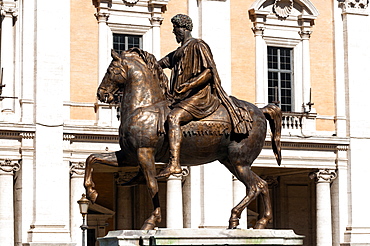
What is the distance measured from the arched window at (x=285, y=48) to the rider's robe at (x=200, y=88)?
752 inches

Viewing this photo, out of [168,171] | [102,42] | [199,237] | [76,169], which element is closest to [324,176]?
[76,169]

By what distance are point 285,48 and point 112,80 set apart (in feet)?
66.5

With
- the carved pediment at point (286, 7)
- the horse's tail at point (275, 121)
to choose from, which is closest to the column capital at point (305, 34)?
the carved pediment at point (286, 7)

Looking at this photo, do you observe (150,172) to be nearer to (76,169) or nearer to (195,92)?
(195,92)

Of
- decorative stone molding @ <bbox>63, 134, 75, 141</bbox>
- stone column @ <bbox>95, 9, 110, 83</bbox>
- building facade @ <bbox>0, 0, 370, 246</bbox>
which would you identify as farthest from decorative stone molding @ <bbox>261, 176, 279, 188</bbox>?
decorative stone molding @ <bbox>63, 134, 75, 141</bbox>

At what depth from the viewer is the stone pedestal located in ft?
41.7

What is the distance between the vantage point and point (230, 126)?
1391cm

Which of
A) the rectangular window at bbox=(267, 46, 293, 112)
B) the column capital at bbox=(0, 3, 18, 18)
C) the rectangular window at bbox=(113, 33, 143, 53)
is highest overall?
the column capital at bbox=(0, 3, 18, 18)

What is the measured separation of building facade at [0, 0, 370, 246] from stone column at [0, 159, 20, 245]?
3cm

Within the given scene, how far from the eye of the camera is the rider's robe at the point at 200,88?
1387 cm

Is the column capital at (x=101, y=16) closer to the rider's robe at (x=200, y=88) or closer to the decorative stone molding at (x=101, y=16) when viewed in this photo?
the decorative stone molding at (x=101, y=16)

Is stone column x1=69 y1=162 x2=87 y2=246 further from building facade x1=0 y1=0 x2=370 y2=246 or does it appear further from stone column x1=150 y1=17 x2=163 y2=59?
stone column x1=150 y1=17 x2=163 y2=59

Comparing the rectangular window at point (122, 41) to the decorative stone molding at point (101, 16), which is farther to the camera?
the rectangular window at point (122, 41)

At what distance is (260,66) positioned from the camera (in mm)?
33062
